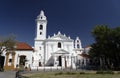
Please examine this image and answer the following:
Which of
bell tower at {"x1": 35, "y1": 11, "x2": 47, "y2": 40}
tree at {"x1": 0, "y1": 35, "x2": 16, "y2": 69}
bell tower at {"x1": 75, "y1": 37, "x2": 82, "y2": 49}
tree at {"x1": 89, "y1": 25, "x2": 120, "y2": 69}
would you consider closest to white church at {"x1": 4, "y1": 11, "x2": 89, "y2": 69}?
bell tower at {"x1": 35, "y1": 11, "x2": 47, "y2": 40}

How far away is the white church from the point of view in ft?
150

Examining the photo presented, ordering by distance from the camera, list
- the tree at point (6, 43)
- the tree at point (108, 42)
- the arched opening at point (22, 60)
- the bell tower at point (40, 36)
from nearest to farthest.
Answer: the tree at point (6, 43) < the tree at point (108, 42) < the arched opening at point (22, 60) < the bell tower at point (40, 36)

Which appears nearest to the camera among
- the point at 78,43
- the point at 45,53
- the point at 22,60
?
the point at 22,60

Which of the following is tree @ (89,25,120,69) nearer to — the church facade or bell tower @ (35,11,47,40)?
the church facade

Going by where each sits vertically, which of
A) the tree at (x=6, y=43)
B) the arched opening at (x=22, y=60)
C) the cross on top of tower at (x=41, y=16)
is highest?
the cross on top of tower at (x=41, y=16)

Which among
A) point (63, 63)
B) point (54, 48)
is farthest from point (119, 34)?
point (54, 48)

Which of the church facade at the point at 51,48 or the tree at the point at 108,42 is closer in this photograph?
the tree at the point at 108,42

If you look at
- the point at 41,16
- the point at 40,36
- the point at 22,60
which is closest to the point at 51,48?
the point at 40,36

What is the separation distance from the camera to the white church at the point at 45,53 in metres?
45.6

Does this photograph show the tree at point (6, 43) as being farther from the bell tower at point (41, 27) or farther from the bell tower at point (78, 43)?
the bell tower at point (78, 43)

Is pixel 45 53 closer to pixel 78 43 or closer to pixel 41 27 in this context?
pixel 41 27

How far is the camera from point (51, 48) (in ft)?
191

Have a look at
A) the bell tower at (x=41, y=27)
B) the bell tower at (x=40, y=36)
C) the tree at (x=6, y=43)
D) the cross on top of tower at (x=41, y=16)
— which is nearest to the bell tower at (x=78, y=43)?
the bell tower at (x=40, y=36)

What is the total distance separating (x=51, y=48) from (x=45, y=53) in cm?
319
